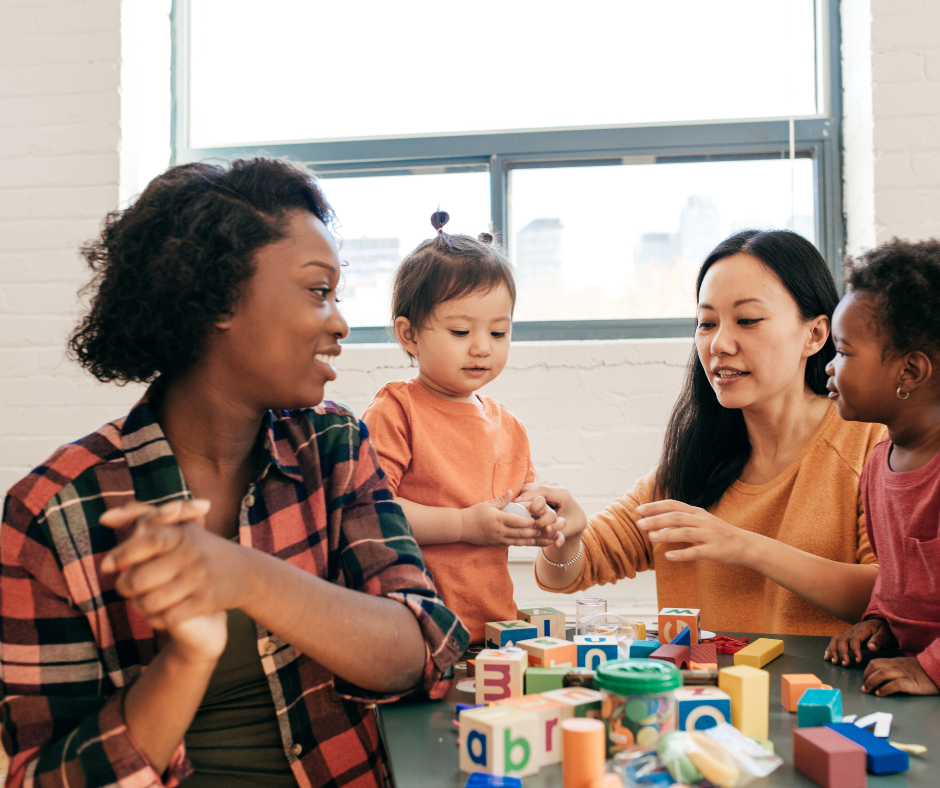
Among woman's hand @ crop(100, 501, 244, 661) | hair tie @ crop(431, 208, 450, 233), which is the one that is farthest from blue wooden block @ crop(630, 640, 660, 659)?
hair tie @ crop(431, 208, 450, 233)

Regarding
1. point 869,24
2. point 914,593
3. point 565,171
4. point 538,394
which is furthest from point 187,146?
point 914,593

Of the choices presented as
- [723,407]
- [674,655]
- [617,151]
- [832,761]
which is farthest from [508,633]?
[617,151]

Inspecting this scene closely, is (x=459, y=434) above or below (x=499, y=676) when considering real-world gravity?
above

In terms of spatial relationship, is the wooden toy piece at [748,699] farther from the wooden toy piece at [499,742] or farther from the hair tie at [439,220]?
the hair tie at [439,220]

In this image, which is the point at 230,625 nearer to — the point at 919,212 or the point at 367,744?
the point at 367,744

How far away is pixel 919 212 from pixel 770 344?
47.0 inches

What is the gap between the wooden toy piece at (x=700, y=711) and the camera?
0.76 m

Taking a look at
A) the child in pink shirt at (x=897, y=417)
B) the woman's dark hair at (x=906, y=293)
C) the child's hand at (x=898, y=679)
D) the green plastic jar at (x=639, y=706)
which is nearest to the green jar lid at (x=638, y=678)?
the green plastic jar at (x=639, y=706)

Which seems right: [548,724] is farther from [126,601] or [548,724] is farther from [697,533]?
[697,533]

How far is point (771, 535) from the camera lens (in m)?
1.49

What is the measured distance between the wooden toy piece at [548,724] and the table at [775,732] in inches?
0.5

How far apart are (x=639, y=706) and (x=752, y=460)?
0.99 metres

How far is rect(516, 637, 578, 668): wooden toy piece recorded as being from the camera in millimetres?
922

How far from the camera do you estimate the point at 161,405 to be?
1.02m
